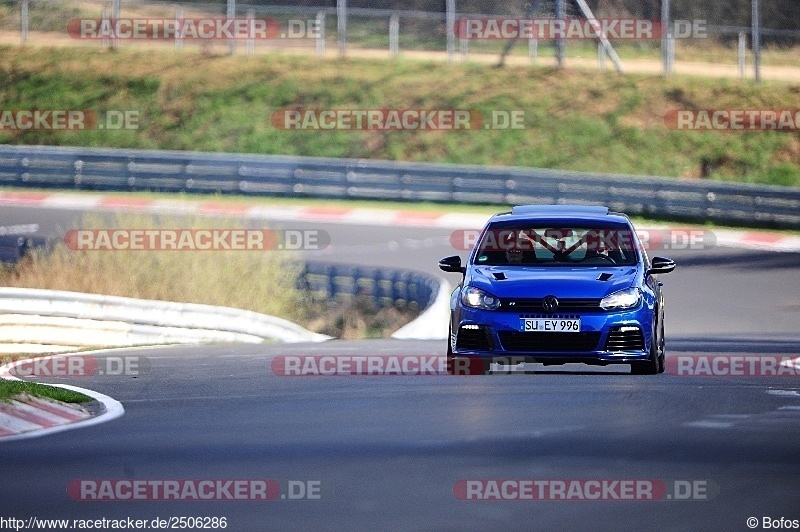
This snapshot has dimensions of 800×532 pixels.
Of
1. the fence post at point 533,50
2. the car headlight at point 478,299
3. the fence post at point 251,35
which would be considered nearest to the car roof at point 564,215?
the car headlight at point 478,299

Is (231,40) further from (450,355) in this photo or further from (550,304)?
(550,304)

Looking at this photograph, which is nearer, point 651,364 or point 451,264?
point 651,364

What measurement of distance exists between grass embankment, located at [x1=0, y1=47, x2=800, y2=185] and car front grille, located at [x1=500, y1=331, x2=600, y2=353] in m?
26.9

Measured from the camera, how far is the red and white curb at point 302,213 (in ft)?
99.9

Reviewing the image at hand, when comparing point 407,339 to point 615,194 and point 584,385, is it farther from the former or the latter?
point 615,194

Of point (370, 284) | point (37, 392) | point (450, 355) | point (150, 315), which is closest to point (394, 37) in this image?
point (370, 284)

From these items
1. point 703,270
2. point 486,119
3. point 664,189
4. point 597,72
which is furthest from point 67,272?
point 597,72

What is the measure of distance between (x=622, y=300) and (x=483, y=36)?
33.9 metres

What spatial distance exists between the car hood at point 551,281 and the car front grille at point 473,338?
0.33 metres

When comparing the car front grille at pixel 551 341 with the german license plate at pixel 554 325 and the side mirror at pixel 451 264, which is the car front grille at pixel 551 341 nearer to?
the german license plate at pixel 554 325

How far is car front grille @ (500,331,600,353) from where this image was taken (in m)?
12.8

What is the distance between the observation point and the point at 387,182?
3553cm

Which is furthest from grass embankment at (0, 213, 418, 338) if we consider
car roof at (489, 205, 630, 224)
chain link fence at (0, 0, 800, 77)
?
chain link fence at (0, 0, 800, 77)

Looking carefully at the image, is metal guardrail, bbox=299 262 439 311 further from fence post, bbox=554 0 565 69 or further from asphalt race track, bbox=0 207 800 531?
fence post, bbox=554 0 565 69
